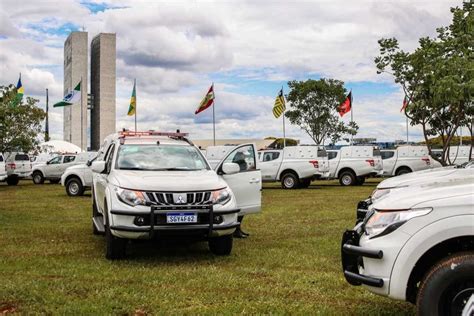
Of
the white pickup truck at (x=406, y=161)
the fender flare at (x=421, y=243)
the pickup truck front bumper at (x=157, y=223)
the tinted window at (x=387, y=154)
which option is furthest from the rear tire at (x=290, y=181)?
the fender flare at (x=421, y=243)

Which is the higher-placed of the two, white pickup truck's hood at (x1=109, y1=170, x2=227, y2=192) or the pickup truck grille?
white pickup truck's hood at (x1=109, y1=170, x2=227, y2=192)

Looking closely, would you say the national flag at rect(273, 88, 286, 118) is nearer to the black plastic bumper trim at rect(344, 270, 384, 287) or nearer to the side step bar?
the side step bar

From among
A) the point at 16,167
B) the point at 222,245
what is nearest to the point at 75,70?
the point at 16,167

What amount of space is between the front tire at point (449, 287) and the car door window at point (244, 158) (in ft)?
17.7

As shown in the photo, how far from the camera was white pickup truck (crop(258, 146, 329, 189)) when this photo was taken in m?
24.1

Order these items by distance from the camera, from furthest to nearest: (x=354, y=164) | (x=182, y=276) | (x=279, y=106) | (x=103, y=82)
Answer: (x=103, y=82)
(x=279, y=106)
(x=354, y=164)
(x=182, y=276)

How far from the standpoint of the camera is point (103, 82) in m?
81.4

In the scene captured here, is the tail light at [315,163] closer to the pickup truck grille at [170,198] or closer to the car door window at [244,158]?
the car door window at [244,158]

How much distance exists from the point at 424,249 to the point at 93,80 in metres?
84.8

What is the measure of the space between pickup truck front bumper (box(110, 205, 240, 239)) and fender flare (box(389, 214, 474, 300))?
3.47 m

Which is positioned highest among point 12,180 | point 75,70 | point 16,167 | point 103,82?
point 75,70

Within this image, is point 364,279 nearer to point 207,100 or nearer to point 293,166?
point 293,166

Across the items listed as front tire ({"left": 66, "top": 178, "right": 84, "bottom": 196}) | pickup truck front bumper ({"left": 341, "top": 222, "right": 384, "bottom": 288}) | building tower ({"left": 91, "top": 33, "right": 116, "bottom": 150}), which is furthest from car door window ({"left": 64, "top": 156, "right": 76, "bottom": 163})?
building tower ({"left": 91, "top": 33, "right": 116, "bottom": 150})

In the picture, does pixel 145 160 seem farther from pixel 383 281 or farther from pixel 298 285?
pixel 383 281
